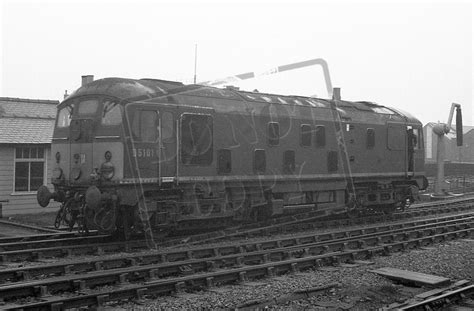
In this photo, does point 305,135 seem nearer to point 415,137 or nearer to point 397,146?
point 397,146

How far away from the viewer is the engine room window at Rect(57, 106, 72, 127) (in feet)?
44.2

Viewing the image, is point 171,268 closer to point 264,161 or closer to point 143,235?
point 143,235

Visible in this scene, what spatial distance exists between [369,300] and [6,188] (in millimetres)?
15165

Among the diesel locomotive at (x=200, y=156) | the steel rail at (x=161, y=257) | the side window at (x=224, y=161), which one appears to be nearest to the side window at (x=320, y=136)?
the diesel locomotive at (x=200, y=156)

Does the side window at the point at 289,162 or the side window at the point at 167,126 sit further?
the side window at the point at 289,162

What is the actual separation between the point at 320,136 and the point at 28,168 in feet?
36.0

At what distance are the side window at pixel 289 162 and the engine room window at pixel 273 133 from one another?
507 mm

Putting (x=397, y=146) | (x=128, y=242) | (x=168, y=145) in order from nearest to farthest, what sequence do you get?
(x=128, y=242) < (x=168, y=145) < (x=397, y=146)

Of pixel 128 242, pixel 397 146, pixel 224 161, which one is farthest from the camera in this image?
pixel 397 146

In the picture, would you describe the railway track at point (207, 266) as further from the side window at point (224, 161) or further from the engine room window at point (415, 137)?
the engine room window at point (415, 137)

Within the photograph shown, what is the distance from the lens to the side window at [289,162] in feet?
51.6

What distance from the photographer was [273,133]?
15.5m

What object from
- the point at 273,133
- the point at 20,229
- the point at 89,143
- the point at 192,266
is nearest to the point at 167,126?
the point at 89,143

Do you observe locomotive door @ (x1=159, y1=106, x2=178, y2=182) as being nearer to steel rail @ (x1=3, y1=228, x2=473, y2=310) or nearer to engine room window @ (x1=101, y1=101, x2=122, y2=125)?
engine room window @ (x1=101, y1=101, x2=122, y2=125)
